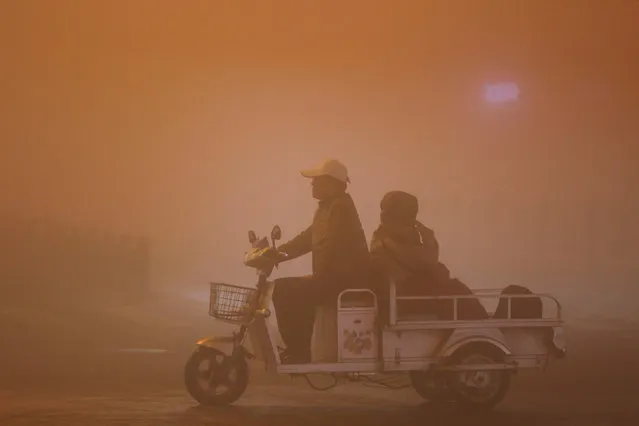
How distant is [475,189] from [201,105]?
132 inches

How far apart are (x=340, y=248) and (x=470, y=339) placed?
104 centimetres

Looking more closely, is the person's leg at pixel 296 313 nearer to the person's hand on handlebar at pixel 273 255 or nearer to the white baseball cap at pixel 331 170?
the person's hand on handlebar at pixel 273 255

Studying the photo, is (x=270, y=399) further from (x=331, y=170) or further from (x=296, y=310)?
(x=331, y=170)

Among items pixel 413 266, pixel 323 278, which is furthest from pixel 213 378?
pixel 413 266

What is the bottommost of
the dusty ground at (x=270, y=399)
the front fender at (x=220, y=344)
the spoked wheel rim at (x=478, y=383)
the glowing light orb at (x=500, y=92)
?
the dusty ground at (x=270, y=399)

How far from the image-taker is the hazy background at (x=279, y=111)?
10.5 m

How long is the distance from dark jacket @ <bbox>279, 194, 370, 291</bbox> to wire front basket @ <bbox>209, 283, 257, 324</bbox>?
484 millimetres

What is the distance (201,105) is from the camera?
35.0ft

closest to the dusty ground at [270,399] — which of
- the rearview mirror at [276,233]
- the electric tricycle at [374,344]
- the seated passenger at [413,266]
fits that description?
the electric tricycle at [374,344]

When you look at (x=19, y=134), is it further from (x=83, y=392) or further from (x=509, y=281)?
(x=509, y=281)

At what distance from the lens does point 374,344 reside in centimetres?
615

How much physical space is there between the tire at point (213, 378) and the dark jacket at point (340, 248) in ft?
2.75

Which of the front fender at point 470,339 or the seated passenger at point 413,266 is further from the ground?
the seated passenger at point 413,266

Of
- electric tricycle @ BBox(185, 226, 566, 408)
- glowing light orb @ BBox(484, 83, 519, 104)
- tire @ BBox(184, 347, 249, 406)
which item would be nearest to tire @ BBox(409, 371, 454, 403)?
electric tricycle @ BBox(185, 226, 566, 408)
